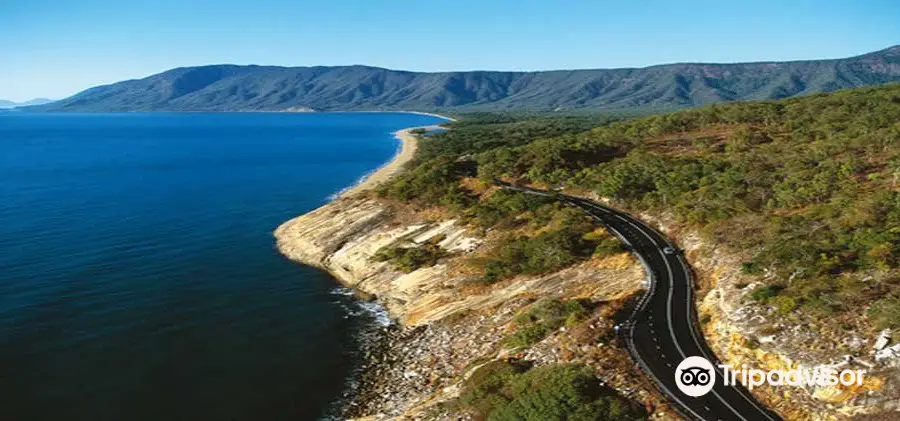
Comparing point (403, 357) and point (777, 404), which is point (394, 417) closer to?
point (403, 357)

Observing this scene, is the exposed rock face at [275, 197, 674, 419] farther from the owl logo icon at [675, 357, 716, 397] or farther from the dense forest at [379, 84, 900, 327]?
the dense forest at [379, 84, 900, 327]

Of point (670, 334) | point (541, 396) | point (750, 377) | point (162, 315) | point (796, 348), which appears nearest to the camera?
point (541, 396)

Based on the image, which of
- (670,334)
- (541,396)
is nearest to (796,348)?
(670,334)

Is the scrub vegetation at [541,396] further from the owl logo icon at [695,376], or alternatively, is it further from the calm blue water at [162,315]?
the calm blue water at [162,315]

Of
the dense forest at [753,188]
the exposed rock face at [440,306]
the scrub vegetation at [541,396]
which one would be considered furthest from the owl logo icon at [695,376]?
the dense forest at [753,188]

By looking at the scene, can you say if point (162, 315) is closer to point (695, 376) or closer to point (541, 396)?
point (541, 396)
